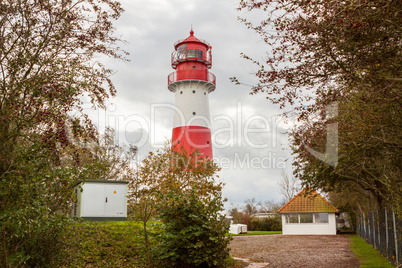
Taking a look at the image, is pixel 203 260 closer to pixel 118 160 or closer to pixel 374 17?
pixel 374 17

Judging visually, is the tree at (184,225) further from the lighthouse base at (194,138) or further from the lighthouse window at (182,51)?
the lighthouse window at (182,51)

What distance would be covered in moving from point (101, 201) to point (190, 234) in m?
6.63

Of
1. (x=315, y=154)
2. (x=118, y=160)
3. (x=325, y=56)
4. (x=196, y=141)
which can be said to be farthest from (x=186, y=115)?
(x=325, y=56)

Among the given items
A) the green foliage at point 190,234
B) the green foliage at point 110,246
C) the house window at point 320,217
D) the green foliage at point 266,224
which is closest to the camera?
the green foliage at point 110,246

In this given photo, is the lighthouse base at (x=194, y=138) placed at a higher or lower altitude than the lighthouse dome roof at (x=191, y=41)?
lower

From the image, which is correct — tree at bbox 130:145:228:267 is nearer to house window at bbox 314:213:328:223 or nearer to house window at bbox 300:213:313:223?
house window at bbox 300:213:313:223

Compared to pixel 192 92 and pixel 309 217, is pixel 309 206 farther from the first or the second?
pixel 192 92

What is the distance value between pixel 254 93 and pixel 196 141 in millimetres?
18209

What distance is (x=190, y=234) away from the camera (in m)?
9.68

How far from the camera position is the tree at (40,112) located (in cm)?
493

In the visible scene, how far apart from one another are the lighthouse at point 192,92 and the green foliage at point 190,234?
1374 centimetres

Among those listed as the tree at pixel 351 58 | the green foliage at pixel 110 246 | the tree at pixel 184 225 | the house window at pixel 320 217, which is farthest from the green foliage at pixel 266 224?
the tree at pixel 351 58

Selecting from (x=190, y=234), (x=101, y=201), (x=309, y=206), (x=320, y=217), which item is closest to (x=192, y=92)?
(x=101, y=201)

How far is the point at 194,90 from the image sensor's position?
25344mm
